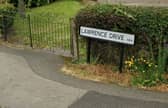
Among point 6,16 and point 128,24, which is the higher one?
point 128,24

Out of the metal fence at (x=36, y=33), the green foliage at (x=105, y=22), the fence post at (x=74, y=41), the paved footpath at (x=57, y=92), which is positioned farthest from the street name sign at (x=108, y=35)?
the metal fence at (x=36, y=33)

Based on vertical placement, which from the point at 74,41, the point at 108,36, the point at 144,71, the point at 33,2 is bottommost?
the point at 33,2

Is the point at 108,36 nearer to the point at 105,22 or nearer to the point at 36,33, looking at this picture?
the point at 105,22

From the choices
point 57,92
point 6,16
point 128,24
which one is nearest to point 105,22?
point 128,24

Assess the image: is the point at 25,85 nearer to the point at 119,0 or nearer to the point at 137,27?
the point at 137,27

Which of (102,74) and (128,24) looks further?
(102,74)

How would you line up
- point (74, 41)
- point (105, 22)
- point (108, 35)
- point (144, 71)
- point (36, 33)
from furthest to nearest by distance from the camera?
point (36, 33), point (74, 41), point (105, 22), point (108, 35), point (144, 71)

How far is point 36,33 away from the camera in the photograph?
11250mm

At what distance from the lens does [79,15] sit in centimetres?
812

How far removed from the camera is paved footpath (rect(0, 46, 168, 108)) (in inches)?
247

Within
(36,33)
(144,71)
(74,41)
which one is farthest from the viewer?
(36,33)

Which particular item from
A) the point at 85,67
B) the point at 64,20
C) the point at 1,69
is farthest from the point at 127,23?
the point at 64,20

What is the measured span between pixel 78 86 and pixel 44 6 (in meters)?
11.9

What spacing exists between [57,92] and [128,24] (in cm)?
204
